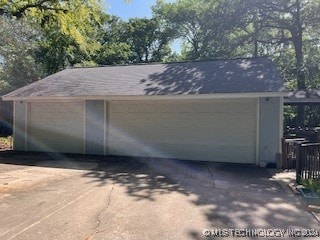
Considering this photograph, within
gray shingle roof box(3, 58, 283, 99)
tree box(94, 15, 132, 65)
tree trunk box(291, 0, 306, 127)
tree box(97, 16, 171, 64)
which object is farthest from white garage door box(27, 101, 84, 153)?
tree box(97, 16, 171, 64)

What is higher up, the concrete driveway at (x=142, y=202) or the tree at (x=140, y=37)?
the tree at (x=140, y=37)

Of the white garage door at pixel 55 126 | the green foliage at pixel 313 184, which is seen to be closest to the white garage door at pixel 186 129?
the white garage door at pixel 55 126

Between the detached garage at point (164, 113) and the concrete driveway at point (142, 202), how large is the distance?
1.32 metres

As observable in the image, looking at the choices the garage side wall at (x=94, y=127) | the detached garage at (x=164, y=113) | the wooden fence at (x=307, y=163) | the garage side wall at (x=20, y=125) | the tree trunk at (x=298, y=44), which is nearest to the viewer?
the wooden fence at (x=307, y=163)

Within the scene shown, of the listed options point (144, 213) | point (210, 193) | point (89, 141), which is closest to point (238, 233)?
point (144, 213)

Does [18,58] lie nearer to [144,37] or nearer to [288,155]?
[144,37]

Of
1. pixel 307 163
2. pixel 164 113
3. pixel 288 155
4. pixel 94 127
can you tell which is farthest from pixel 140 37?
pixel 307 163

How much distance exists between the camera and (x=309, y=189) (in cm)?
652

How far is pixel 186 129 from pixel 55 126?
5432 mm

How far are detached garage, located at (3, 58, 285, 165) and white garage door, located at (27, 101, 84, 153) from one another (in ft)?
0.13

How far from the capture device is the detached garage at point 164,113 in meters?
10.1

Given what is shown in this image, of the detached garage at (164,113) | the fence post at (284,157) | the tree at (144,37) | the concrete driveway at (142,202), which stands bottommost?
the concrete driveway at (142,202)

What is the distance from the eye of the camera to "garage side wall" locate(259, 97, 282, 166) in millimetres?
9812

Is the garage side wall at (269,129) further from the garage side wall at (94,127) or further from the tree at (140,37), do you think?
the tree at (140,37)
